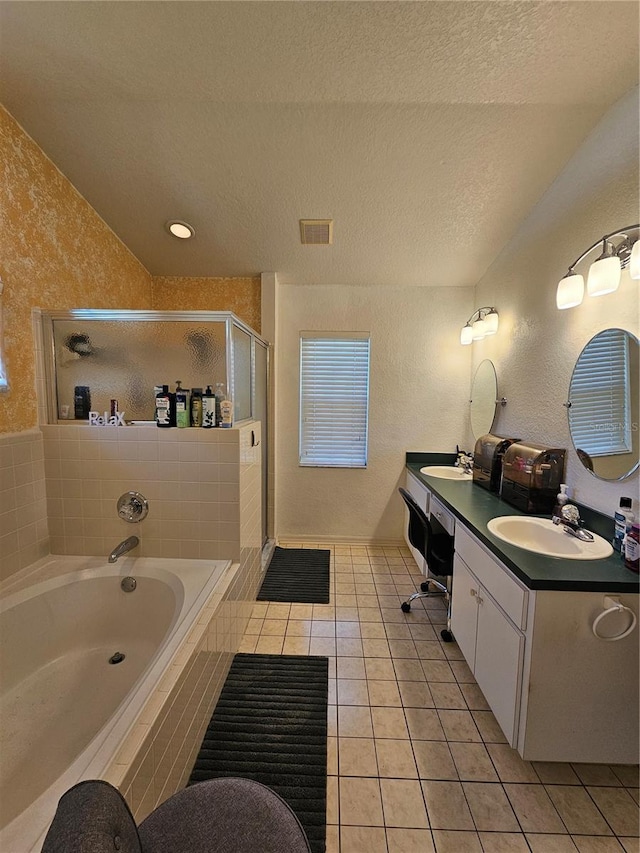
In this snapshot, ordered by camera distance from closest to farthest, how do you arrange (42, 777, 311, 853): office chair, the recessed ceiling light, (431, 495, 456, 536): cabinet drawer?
(42, 777, 311, 853): office chair → (431, 495, 456, 536): cabinet drawer → the recessed ceiling light

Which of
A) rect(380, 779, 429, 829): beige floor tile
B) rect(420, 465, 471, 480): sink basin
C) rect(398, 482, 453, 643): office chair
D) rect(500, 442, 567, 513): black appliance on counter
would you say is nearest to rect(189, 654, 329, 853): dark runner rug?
rect(380, 779, 429, 829): beige floor tile

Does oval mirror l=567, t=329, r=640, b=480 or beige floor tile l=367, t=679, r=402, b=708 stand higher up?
oval mirror l=567, t=329, r=640, b=480

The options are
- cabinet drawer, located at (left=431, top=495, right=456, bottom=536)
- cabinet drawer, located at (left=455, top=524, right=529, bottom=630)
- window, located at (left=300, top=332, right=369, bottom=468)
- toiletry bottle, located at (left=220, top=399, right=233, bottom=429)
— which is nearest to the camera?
cabinet drawer, located at (left=455, top=524, right=529, bottom=630)

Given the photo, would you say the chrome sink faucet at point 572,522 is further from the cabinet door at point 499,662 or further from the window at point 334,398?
the window at point 334,398

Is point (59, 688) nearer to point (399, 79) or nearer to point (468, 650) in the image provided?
point (468, 650)

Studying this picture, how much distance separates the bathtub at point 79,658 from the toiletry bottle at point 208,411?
74cm

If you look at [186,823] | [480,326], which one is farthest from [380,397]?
[186,823]

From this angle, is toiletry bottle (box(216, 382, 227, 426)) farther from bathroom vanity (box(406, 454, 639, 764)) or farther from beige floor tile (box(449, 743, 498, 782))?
beige floor tile (box(449, 743, 498, 782))

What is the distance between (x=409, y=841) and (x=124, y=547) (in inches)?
62.6

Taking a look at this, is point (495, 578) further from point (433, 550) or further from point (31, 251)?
point (31, 251)

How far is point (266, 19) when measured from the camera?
1224 millimetres

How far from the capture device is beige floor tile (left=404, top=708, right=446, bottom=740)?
1397 millimetres

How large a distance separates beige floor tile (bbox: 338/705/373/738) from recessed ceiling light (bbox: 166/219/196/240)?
9.80ft

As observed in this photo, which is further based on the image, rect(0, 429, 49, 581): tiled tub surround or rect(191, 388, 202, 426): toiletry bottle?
rect(191, 388, 202, 426): toiletry bottle
